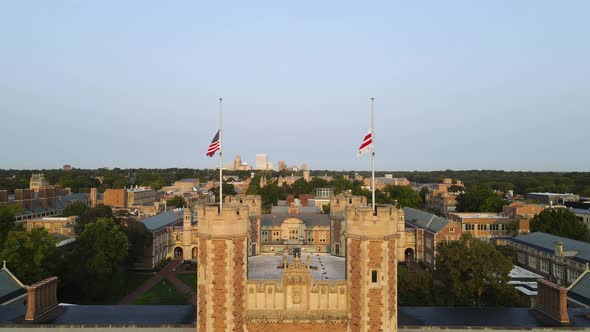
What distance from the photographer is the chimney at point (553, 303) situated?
83.4ft

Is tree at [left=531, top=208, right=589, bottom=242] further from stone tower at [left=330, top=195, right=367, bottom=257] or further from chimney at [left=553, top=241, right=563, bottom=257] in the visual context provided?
stone tower at [left=330, top=195, right=367, bottom=257]

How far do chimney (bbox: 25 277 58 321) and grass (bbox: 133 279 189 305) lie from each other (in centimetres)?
2773

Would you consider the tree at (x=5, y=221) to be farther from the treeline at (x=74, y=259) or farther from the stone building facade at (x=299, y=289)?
the stone building facade at (x=299, y=289)

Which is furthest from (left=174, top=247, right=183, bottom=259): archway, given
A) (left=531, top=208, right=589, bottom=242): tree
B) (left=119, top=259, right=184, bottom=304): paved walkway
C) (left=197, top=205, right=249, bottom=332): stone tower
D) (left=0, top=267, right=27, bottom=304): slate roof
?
(left=531, top=208, right=589, bottom=242): tree

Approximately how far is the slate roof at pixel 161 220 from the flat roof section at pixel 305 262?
53164 millimetres

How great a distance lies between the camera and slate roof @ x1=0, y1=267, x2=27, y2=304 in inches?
1178

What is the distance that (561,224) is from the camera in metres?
78.4

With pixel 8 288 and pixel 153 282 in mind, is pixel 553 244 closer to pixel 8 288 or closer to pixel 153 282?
pixel 153 282

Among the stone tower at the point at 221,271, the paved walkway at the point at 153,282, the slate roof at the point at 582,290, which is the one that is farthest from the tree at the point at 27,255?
the slate roof at the point at 582,290

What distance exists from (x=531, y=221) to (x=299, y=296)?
7857cm

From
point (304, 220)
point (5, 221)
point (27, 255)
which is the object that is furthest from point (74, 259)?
point (304, 220)

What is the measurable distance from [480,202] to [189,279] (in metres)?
88.7

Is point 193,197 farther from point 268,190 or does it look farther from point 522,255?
point 522,255

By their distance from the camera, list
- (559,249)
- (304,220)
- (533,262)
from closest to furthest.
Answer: (559,249), (533,262), (304,220)
